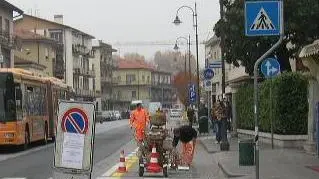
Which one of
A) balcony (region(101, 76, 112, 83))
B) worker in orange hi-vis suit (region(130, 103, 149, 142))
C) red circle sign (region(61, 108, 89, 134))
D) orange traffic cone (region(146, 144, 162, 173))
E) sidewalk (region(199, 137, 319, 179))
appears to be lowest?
sidewalk (region(199, 137, 319, 179))

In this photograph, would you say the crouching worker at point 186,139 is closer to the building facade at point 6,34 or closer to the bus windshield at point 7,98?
the bus windshield at point 7,98

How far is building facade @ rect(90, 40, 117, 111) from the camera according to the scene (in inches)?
5165

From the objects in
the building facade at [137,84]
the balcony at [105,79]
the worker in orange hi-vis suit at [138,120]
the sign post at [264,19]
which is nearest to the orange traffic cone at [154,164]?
the sign post at [264,19]

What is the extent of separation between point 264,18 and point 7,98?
17.2 m

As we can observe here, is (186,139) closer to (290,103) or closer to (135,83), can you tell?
(290,103)

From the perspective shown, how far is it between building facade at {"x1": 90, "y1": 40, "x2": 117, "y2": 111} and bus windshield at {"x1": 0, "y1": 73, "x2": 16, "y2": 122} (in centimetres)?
9611

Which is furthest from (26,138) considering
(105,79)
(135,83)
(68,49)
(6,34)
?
(135,83)

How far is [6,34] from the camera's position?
60250 mm

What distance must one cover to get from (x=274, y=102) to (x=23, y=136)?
1018 centimetres

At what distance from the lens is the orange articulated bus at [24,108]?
92.9 ft

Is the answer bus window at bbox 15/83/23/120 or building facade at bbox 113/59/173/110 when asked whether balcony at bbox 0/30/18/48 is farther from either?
building facade at bbox 113/59/173/110

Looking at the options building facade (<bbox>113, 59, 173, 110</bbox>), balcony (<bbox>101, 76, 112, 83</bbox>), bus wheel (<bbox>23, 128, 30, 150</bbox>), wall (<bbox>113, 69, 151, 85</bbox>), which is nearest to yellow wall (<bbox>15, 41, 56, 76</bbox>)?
balcony (<bbox>101, 76, 112, 83</bbox>)

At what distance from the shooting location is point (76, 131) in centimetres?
1143

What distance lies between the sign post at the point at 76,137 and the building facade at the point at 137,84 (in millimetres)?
144672
